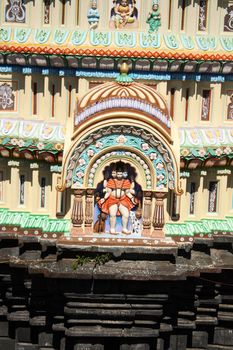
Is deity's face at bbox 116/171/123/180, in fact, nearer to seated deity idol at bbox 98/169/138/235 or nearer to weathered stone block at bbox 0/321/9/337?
seated deity idol at bbox 98/169/138/235

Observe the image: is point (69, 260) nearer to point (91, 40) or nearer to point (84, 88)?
point (84, 88)

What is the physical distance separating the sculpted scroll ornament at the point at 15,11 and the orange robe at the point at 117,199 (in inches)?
169

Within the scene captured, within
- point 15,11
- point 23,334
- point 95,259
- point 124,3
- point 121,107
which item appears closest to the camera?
point 121,107

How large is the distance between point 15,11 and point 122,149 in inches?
163

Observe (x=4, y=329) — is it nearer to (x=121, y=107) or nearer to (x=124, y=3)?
(x=121, y=107)

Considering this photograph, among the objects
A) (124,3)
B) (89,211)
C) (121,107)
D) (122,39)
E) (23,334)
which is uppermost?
(124,3)

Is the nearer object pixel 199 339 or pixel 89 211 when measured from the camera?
pixel 89 211

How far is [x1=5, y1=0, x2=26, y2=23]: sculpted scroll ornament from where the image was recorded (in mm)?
14281

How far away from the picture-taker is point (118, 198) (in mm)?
13070

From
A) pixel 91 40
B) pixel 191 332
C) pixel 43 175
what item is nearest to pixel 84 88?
pixel 91 40

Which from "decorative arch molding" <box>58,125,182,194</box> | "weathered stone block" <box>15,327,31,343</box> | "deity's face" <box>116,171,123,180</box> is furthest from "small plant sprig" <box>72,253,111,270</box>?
"weathered stone block" <box>15,327,31,343</box>

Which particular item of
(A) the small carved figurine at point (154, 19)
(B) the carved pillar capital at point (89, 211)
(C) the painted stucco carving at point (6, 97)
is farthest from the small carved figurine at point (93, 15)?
(B) the carved pillar capital at point (89, 211)

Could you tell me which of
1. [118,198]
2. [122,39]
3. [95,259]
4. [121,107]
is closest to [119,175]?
[118,198]

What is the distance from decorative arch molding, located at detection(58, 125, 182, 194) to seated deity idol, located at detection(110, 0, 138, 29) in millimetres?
2888
